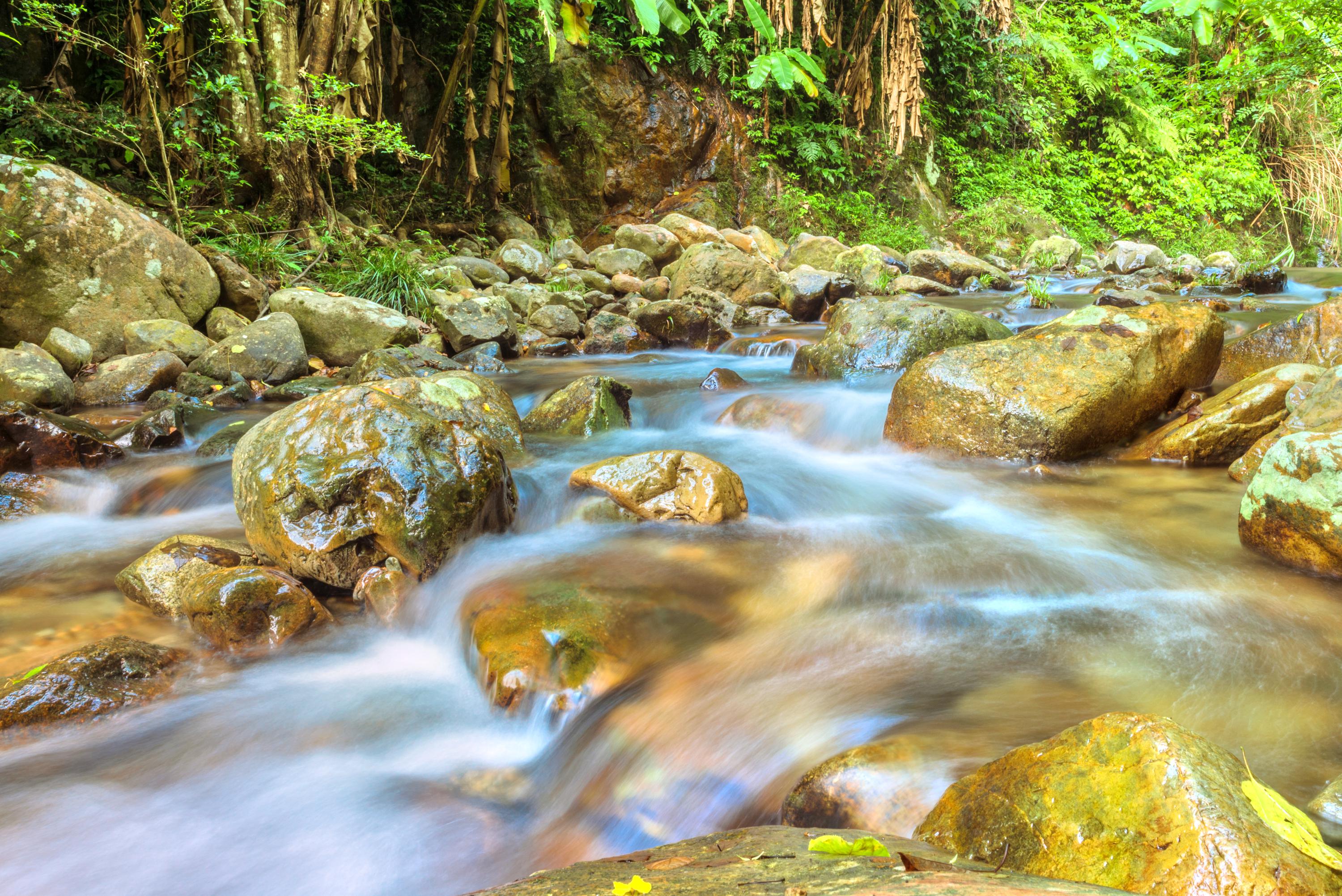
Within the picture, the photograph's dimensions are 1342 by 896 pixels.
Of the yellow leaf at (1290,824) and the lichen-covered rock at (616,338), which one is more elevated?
the lichen-covered rock at (616,338)

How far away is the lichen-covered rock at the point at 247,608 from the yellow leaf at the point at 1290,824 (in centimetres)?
325

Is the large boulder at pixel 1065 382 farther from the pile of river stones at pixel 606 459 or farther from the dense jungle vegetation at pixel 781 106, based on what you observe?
the dense jungle vegetation at pixel 781 106

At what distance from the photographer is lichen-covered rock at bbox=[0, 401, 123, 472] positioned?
187 inches

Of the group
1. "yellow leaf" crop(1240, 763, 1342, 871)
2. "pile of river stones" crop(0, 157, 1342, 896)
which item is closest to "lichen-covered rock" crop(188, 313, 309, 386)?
"pile of river stones" crop(0, 157, 1342, 896)

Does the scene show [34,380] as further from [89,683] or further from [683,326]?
[683,326]

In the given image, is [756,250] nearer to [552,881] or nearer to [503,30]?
[503,30]

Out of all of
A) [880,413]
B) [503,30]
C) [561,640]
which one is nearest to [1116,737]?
[561,640]

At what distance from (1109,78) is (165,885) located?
70.6 ft

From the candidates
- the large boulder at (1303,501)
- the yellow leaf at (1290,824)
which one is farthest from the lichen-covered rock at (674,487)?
the yellow leaf at (1290,824)

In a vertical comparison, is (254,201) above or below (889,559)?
above

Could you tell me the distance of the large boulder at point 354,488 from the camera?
3469mm

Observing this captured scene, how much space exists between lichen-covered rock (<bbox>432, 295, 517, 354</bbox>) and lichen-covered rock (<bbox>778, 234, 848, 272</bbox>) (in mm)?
5539

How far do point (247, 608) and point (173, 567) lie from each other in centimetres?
57

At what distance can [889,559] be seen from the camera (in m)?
3.90
